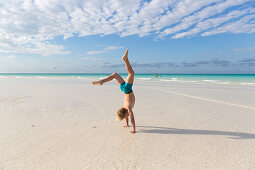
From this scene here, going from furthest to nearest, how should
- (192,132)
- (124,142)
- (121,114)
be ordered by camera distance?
(192,132), (121,114), (124,142)

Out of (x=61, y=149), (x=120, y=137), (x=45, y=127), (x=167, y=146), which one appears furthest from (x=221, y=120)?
(x=45, y=127)

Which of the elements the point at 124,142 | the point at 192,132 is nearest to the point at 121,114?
the point at 124,142

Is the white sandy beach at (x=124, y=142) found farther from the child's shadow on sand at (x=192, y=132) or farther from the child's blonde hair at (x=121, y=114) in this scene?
the child's blonde hair at (x=121, y=114)

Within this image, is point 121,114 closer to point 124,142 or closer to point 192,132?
point 124,142

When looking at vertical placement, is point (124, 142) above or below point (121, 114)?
below

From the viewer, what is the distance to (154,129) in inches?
190

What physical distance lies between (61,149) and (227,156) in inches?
142

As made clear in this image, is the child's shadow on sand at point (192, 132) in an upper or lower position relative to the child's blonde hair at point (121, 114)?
lower

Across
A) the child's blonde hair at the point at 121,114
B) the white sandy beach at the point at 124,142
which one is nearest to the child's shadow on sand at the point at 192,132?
the white sandy beach at the point at 124,142

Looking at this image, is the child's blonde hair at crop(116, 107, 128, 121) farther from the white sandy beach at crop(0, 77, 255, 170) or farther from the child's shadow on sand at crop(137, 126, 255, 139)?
the child's shadow on sand at crop(137, 126, 255, 139)

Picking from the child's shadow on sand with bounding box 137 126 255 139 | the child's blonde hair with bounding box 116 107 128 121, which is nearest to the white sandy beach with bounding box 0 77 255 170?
the child's shadow on sand with bounding box 137 126 255 139

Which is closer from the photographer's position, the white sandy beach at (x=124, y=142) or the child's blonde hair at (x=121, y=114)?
the white sandy beach at (x=124, y=142)

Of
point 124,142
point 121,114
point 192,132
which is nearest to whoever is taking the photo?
point 124,142

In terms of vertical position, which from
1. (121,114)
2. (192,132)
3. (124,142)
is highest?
(121,114)
